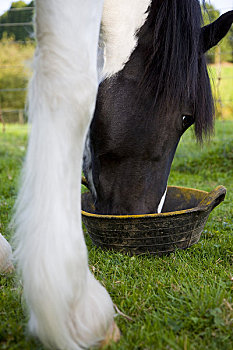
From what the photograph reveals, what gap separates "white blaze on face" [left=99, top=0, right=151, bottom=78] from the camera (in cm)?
151

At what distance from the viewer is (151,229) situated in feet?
5.45

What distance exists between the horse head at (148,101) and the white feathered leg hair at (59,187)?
46 cm

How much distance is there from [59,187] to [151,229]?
0.77 meters

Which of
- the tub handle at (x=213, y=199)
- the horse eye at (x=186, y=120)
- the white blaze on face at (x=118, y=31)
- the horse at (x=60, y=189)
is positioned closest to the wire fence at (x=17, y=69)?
the tub handle at (x=213, y=199)

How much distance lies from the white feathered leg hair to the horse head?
455 mm

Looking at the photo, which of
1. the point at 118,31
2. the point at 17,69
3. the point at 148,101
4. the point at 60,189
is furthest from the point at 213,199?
the point at 17,69

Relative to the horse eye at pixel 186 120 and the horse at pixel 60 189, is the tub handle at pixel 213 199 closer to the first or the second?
the horse eye at pixel 186 120

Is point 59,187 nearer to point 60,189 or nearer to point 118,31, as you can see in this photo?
point 60,189

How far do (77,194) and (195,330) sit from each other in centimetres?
53

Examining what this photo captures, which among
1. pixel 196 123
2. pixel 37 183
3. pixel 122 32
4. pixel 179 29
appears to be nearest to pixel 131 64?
pixel 122 32

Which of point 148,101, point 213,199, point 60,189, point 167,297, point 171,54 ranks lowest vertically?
point 167,297

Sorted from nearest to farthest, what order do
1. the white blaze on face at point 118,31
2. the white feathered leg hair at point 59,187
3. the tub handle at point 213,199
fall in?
the white feathered leg hair at point 59,187
the white blaze on face at point 118,31
the tub handle at point 213,199

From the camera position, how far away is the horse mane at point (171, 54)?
1.53 m

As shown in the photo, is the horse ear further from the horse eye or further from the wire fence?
the wire fence
